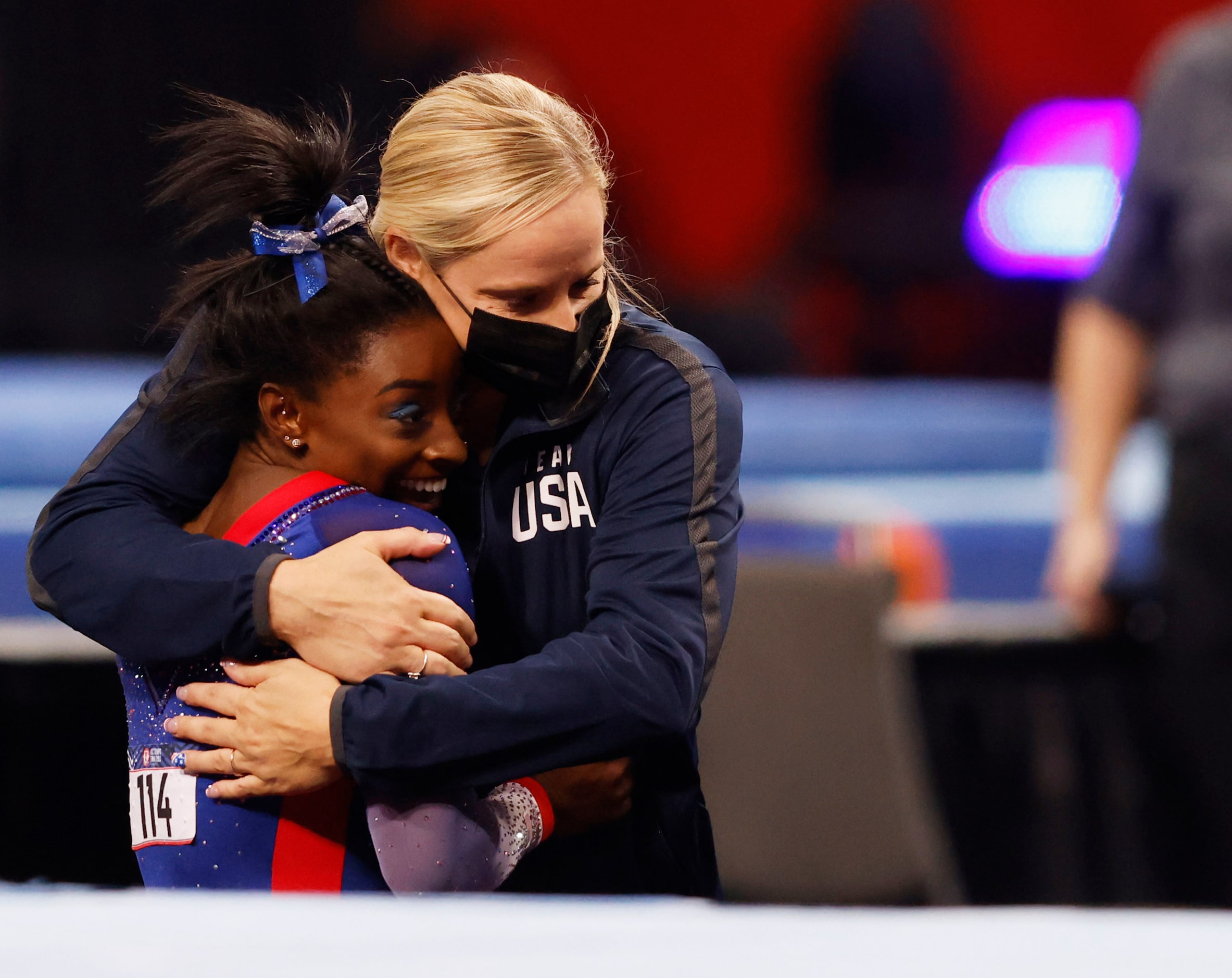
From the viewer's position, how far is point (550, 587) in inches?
47.1

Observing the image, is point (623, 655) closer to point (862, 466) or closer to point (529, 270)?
point (529, 270)

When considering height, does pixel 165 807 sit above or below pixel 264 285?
below

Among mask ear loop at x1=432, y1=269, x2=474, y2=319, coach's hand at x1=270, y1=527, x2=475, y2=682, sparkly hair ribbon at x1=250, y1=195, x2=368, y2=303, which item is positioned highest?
sparkly hair ribbon at x1=250, y1=195, x2=368, y2=303

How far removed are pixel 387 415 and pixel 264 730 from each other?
0.26 meters

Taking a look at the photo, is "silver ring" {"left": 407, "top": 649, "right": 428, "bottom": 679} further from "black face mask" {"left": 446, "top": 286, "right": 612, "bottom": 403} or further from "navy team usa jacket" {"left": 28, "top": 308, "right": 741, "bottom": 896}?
"black face mask" {"left": 446, "top": 286, "right": 612, "bottom": 403}

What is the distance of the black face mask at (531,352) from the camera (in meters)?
1.13

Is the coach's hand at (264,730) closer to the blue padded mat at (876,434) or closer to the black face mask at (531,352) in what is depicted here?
the black face mask at (531,352)

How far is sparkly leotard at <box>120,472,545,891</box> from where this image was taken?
1104mm

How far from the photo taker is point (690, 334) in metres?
1.27

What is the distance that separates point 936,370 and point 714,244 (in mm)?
1340

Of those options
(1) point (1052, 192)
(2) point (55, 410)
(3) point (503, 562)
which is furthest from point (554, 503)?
(1) point (1052, 192)

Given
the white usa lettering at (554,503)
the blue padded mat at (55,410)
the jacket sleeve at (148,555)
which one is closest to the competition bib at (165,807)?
the jacket sleeve at (148,555)

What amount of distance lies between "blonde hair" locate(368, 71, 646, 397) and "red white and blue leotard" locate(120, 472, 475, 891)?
0.20 metres

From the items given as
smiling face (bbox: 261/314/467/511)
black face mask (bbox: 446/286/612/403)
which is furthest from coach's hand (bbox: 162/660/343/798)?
black face mask (bbox: 446/286/612/403)
